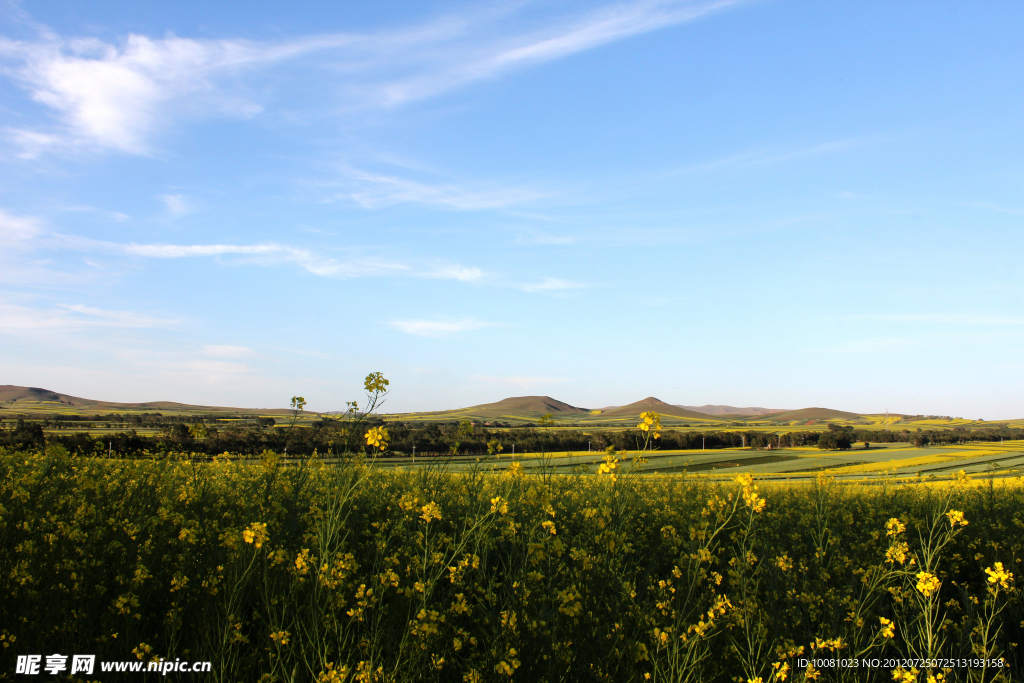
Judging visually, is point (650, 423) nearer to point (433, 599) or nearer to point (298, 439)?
point (433, 599)

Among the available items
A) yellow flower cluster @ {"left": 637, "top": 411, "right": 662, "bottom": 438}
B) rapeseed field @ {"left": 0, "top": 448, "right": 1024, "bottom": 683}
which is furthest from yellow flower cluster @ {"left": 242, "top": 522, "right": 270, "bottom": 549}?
yellow flower cluster @ {"left": 637, "top": 411, "right": 662, "bottom": 438}

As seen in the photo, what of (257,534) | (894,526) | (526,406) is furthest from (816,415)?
(257,534)

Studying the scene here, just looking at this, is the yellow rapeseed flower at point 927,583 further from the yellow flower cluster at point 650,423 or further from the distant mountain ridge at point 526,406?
the distant mountain ridge at point 526,406

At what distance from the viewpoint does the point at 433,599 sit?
12.5ft

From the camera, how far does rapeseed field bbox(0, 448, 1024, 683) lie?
2.94 meters

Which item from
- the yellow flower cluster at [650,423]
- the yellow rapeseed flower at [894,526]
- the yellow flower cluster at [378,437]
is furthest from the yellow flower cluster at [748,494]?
the yellow flower cluster at [378,437]

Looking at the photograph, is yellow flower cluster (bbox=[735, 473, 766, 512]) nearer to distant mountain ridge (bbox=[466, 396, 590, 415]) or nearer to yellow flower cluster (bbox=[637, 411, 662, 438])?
yellow flower cluster (bbox=[637, 411, 662, 438])

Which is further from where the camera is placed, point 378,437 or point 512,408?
point 512,408

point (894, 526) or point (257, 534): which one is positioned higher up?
point (257, 534)

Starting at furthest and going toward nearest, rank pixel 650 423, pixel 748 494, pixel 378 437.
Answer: pixel 650 423 < pixel 378 437 < pixel 748 494

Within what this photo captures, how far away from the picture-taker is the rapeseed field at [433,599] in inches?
116

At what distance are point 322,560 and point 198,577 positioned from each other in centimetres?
155

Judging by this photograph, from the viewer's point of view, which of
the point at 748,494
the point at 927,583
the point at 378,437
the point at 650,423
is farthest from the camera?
the point at 650,423

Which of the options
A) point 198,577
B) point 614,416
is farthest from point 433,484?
point 614,416
